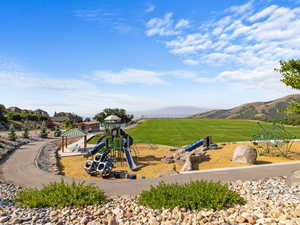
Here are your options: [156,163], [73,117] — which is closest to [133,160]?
[156,163]

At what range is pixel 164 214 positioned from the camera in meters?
4.74

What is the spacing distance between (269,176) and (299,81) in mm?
4185

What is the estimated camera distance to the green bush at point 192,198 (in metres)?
4.99

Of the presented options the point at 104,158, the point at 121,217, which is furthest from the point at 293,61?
the point at 104,158

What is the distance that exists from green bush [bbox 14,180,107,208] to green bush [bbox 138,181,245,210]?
1369 mm

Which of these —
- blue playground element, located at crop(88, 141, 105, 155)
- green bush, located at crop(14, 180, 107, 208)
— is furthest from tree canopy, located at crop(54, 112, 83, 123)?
green bush, located at crop(14, 180, 107, 208)

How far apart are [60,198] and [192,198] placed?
3609mm

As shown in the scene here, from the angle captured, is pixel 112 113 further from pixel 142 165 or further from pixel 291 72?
pixel 291 72

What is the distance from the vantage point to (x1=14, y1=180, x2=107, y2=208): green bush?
213 inches

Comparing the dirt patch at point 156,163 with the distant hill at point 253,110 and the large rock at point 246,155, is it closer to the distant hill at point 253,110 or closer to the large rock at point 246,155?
the large rock at point 246,155

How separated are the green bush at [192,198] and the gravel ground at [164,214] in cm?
19

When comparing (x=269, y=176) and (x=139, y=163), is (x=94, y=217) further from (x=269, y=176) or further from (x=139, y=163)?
(x=139, y=163)

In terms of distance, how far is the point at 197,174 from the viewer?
887 cm

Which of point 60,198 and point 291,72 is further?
point 291,72
